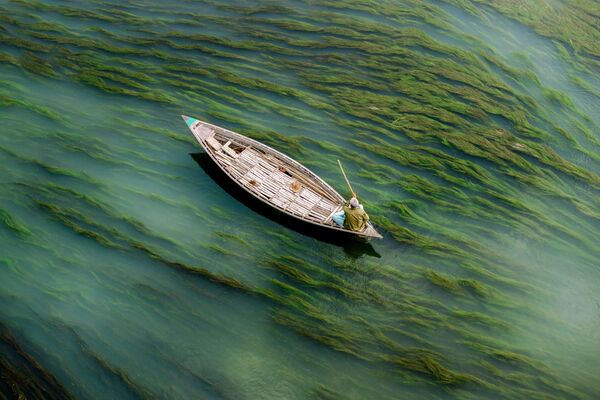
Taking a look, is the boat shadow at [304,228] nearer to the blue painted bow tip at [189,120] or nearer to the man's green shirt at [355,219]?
the man's green shirt at [355,219]

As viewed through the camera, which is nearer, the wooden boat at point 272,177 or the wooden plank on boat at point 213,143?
the wooden boat at point 272,177

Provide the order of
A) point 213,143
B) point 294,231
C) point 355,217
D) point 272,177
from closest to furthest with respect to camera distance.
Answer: point 355,217
point 294,231
point 272,177
point 213,143

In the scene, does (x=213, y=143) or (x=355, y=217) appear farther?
(x=213, y=143)

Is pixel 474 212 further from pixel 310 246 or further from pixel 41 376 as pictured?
pixel 41 376

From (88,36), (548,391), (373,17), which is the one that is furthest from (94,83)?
(548,391)

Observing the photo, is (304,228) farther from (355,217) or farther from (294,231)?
(355,217)

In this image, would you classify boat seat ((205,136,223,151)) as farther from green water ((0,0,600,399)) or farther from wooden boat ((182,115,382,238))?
green water ((0,0,600,399))

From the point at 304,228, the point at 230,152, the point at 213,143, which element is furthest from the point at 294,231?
the point at 213,143

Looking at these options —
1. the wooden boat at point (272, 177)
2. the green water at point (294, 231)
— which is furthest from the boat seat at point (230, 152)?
the green water at point (294, 231)
